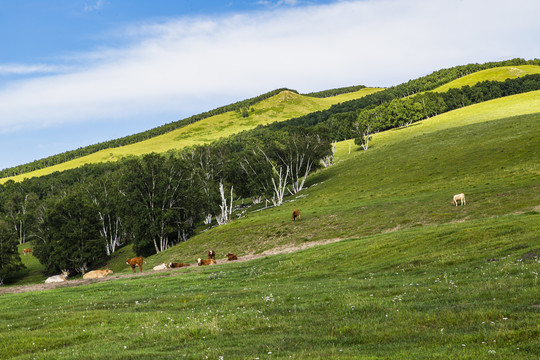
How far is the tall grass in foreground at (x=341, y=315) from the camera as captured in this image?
31.7ft

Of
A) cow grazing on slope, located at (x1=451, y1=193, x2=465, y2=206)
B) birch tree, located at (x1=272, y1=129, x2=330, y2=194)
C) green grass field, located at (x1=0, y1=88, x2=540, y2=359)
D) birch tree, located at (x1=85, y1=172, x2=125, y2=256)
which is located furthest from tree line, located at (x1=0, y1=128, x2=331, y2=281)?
cow grazing on slope, located at (x1=451, y1=193, x2=465, y2=206)

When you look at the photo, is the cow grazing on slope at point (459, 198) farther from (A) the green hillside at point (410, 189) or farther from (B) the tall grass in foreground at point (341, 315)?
(B) the tall grass in foreground at point (341, 315)

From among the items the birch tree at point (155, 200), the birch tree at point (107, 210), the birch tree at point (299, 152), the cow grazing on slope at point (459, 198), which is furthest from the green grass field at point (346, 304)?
the birch tree at point (107, 210)

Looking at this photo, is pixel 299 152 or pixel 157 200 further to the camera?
pixel 299 152

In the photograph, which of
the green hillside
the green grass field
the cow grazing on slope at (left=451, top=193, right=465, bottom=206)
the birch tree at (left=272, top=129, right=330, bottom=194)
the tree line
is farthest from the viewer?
the birch tree at (left=272, top=129, right=330, bottom=194)

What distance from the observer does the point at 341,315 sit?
1352cm

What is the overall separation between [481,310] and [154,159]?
76113 millimetres

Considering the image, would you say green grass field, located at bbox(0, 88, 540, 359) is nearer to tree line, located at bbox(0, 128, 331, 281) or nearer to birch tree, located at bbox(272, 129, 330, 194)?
tree line, located at bbox(0, 128, 331, 281)

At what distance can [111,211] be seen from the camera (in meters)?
97.1

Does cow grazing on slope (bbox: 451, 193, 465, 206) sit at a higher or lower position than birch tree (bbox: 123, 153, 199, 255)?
lower

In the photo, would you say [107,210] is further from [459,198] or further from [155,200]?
[459,198]

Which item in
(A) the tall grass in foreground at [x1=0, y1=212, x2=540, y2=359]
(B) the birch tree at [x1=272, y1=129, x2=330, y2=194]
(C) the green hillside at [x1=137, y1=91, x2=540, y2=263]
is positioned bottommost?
(C) the green hillside at [x1=137, y1=91, x2=540, y2=263]

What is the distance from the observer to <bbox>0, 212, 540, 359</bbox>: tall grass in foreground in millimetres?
9672

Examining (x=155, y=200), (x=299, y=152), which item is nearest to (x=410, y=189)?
(x=299, y=152)
